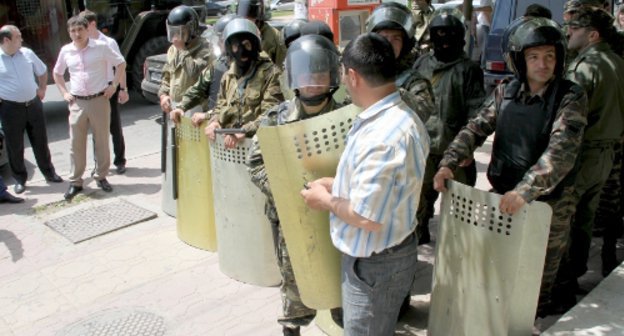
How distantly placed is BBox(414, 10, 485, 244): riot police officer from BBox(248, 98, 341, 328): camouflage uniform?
1209 mm

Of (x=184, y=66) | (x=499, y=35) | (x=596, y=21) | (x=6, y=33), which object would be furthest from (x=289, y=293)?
(x=499, y=35)

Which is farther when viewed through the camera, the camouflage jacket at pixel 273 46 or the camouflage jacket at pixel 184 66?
the camouflage jacket at pixel 273 46

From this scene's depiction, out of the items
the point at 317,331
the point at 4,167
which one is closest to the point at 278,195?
the point at 317,331

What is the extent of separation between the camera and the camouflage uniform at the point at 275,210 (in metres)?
2.94

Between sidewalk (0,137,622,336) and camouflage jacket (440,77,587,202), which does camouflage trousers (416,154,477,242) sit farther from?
camouflage jacket (440,77,587,202)

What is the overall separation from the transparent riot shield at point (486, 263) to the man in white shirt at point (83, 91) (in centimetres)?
468

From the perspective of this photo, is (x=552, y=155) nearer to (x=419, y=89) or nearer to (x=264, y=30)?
(x=419, y=89)

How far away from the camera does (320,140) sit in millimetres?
2508

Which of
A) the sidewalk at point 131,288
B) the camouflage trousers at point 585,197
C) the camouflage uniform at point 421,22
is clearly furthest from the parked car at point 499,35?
the camouflage trousers at point 585,197

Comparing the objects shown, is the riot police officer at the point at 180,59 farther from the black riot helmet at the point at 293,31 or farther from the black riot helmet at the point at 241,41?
the black riot helmet at the point at 241,41

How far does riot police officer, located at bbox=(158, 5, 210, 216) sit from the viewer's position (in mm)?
5219

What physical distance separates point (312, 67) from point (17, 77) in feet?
15.3

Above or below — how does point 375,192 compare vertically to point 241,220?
above

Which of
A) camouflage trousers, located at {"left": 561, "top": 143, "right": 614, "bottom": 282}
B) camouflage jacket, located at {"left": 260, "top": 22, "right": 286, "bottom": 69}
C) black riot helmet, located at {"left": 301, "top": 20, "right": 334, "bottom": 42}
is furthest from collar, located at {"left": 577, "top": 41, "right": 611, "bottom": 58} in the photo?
camouflage jacket, located at {"left": 260, "top": 22, "right": 286, "bottom": 69}
